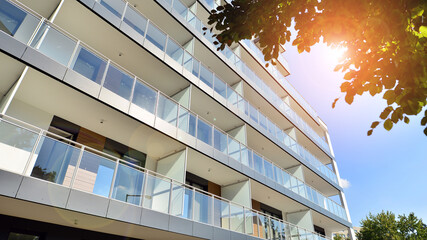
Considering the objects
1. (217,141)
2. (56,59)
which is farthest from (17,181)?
(217,141)

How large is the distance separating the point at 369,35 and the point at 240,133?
11.4 metres

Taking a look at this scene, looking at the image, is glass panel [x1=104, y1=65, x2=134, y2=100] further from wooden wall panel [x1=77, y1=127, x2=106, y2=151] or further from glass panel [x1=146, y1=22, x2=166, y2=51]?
glass panel [x1=146, y1=22, x2=166, y2=51]

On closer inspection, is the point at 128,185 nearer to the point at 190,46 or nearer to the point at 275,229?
the point at 275,229

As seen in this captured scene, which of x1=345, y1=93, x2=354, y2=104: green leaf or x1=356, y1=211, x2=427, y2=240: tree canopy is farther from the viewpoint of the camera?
x1=356, y1=211, x2=427, y2=240: tree canopy

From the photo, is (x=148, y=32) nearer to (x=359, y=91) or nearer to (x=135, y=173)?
(x=135, y=173)

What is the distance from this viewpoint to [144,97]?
9398 millimetres

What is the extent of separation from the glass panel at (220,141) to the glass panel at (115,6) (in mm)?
6197

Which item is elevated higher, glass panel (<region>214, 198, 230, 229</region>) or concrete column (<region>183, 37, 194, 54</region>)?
concrete column (<region>183, 37, 194, 54</region>)

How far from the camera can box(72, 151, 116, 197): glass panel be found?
6.11m

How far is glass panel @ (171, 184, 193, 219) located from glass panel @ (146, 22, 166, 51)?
6.18 metres

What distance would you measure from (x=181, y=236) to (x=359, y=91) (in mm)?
7069

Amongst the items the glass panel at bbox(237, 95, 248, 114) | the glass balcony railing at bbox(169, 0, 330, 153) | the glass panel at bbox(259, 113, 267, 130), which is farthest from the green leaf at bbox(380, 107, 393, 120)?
the glass panel at bbox(259, 113, 267, 130)

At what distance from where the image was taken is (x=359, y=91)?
139 inches

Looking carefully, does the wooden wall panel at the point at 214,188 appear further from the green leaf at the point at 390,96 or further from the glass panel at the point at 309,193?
the green leaf at the point at 390,96
